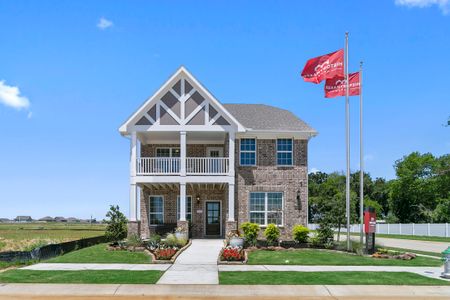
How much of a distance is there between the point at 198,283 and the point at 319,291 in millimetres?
3193

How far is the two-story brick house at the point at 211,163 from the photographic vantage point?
92.1 feet

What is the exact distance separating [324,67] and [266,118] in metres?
6.98

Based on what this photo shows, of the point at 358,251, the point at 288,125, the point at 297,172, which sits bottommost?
the point at 358,251

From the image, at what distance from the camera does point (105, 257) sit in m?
20.5

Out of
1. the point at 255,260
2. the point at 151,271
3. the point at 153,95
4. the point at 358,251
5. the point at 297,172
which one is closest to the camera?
the point at 151,271

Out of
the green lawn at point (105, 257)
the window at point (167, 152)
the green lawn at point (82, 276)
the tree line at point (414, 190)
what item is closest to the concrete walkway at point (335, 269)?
the green lawn at point (82, 276)

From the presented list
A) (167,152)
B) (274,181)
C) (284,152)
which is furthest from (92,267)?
(284,152)

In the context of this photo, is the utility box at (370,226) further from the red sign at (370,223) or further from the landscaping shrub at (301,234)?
the landscaping shrub at (301,234)

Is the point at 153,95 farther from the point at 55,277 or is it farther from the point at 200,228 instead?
the point at 55,277

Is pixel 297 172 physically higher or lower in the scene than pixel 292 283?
higher

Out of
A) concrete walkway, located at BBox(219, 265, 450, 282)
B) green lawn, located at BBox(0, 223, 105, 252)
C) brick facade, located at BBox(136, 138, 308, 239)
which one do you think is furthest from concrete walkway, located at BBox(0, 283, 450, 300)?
brick facade, located at BBox(136, 138, 308, 239)

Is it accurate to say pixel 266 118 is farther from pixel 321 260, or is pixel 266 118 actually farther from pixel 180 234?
pixel 321 260

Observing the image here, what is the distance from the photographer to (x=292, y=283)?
14.4m

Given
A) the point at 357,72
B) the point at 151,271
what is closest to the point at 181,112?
the point at 357,72
